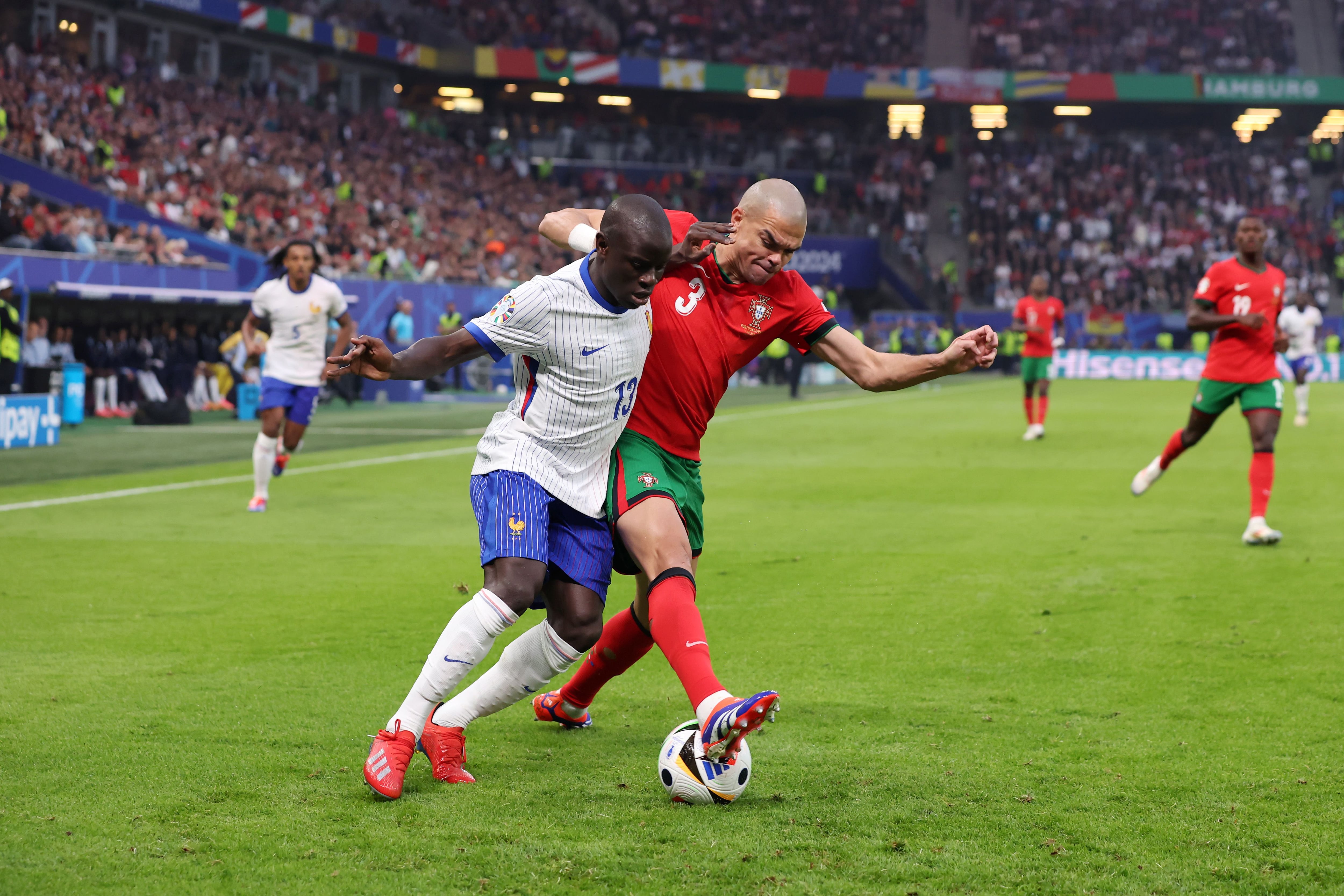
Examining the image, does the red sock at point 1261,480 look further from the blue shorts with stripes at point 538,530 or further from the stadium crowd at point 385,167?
the stadium crowd at point 385,167

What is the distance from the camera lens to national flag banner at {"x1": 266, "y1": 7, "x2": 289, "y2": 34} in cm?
4012

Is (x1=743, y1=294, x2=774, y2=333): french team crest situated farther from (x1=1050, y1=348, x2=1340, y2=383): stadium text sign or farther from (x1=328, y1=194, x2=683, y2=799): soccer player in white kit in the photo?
(x1=1050, y1=348, x2=1340, y2=383): stadium text sign

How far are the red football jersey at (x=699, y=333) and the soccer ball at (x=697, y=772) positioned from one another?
1.11 m


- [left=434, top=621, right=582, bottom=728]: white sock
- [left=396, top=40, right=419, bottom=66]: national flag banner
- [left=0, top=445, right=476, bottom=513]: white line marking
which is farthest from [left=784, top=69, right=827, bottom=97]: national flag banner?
[left=434, top=621, right=582, bottom=728]: white sock

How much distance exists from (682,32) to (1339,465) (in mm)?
42801

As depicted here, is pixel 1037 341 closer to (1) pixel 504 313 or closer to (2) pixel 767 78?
(1) pixel 504 313

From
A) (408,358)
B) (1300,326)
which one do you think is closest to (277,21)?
(1300,326)

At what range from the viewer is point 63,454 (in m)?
17.0

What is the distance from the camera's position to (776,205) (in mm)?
4672

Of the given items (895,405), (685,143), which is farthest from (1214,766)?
(685,143)

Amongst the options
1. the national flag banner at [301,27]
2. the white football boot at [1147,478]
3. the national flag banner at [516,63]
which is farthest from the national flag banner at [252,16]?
the white football boot at [1147,478]

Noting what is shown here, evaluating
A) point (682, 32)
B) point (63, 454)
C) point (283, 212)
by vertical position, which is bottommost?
point (63, 454)

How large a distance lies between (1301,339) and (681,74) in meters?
31.9

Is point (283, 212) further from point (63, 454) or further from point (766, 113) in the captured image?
point (766, 113)
